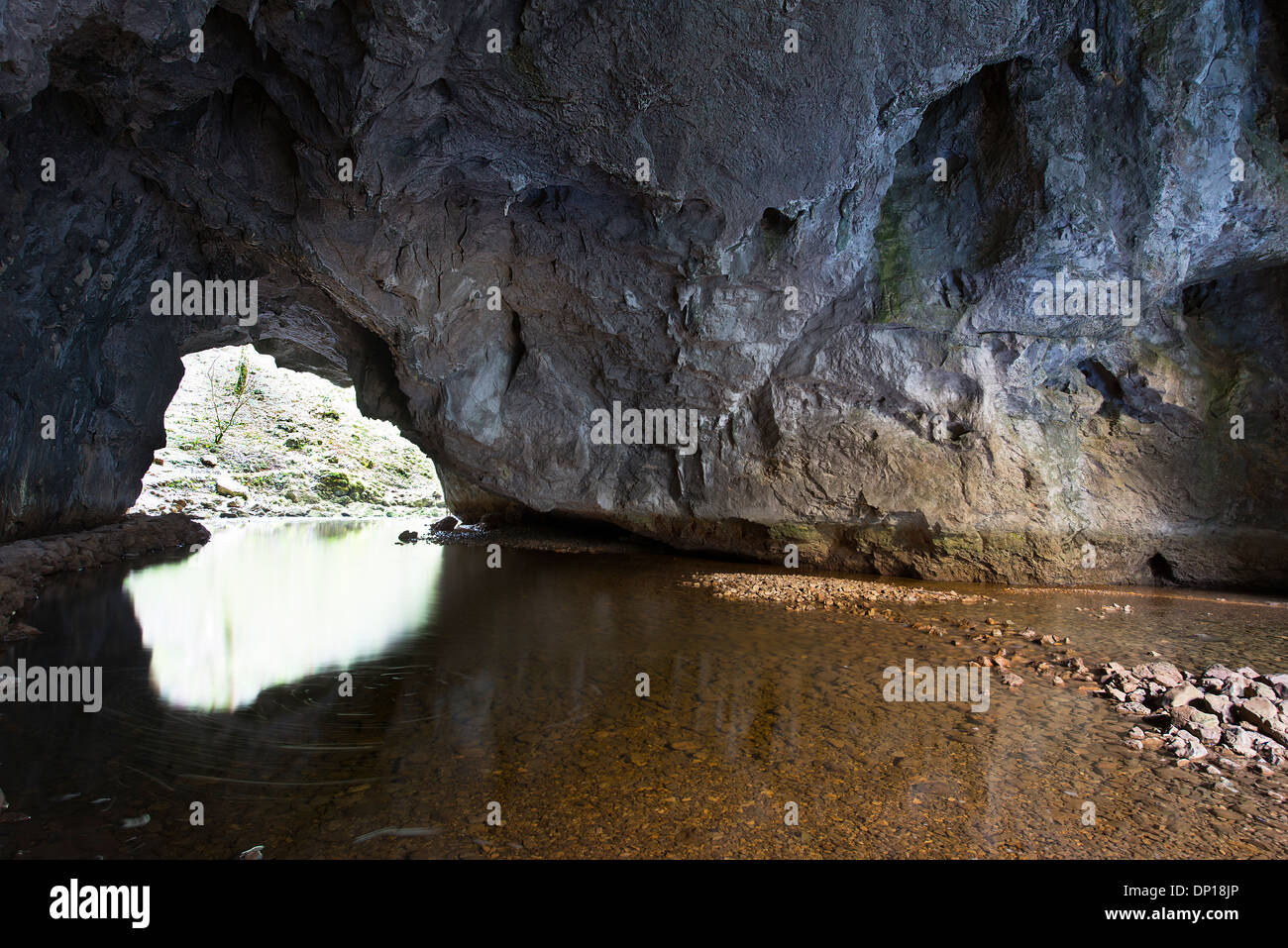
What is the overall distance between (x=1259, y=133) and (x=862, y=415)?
21.1 ft

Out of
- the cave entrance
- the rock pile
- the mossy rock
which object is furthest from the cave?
the mossy rock

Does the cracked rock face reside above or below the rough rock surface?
above

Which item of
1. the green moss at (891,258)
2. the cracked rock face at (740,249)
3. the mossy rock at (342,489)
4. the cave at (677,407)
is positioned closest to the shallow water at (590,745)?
the cave at (677,407)

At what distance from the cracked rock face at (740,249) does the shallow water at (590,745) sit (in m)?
3.77

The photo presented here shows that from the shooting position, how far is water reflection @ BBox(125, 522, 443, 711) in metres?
6.27

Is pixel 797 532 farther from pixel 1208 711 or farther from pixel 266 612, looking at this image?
pixel 266 612

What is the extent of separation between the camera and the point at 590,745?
4.59 metres

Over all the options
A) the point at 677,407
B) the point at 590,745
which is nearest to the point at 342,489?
the point at 677,407

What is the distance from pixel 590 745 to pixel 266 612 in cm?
642

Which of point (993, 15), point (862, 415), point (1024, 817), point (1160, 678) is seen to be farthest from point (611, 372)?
point (1024, 817)

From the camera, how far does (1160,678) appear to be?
563cm

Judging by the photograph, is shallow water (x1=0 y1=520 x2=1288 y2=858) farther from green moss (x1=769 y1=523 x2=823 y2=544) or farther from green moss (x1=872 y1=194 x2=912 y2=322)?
green moss (x1=872 y1=194 x2=912 y2=322)

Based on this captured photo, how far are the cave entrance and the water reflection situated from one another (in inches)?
520

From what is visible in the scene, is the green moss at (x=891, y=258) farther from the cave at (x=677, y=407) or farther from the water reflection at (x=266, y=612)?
the water reflection at (x=266, y=612)
